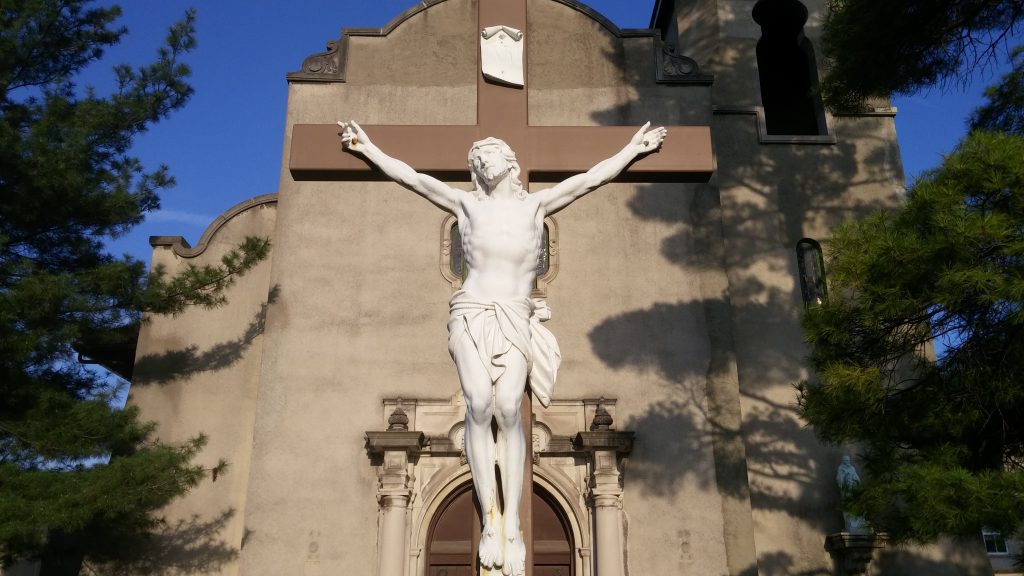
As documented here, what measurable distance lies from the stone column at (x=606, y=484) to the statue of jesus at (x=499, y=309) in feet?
22.0

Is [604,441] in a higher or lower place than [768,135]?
lower

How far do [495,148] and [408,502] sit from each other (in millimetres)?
7295

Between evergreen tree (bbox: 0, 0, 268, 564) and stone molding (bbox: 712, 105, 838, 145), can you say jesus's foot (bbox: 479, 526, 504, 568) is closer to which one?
evergreen tree (bbox: 0, 0, 268, 564)

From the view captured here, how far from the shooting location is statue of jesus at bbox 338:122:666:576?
12.6ft

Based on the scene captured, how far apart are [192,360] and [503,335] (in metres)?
9.37

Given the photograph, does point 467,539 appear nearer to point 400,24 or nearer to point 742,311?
point 742,311

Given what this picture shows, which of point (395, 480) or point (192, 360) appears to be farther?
point (192, 360)

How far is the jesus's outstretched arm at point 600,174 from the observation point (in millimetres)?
4438

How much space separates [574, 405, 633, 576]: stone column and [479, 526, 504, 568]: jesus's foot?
708 centimetres

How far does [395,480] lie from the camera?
10.7 meters

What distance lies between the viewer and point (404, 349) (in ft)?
37.8

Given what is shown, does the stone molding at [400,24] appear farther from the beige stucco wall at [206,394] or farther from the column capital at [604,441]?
the column capital at [604,441]

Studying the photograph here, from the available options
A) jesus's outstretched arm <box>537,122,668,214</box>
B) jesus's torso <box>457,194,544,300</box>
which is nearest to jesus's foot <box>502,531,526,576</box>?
jesus's torso <box>457,194,544,300</box>

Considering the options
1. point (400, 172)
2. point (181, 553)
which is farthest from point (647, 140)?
point (181, 553)
